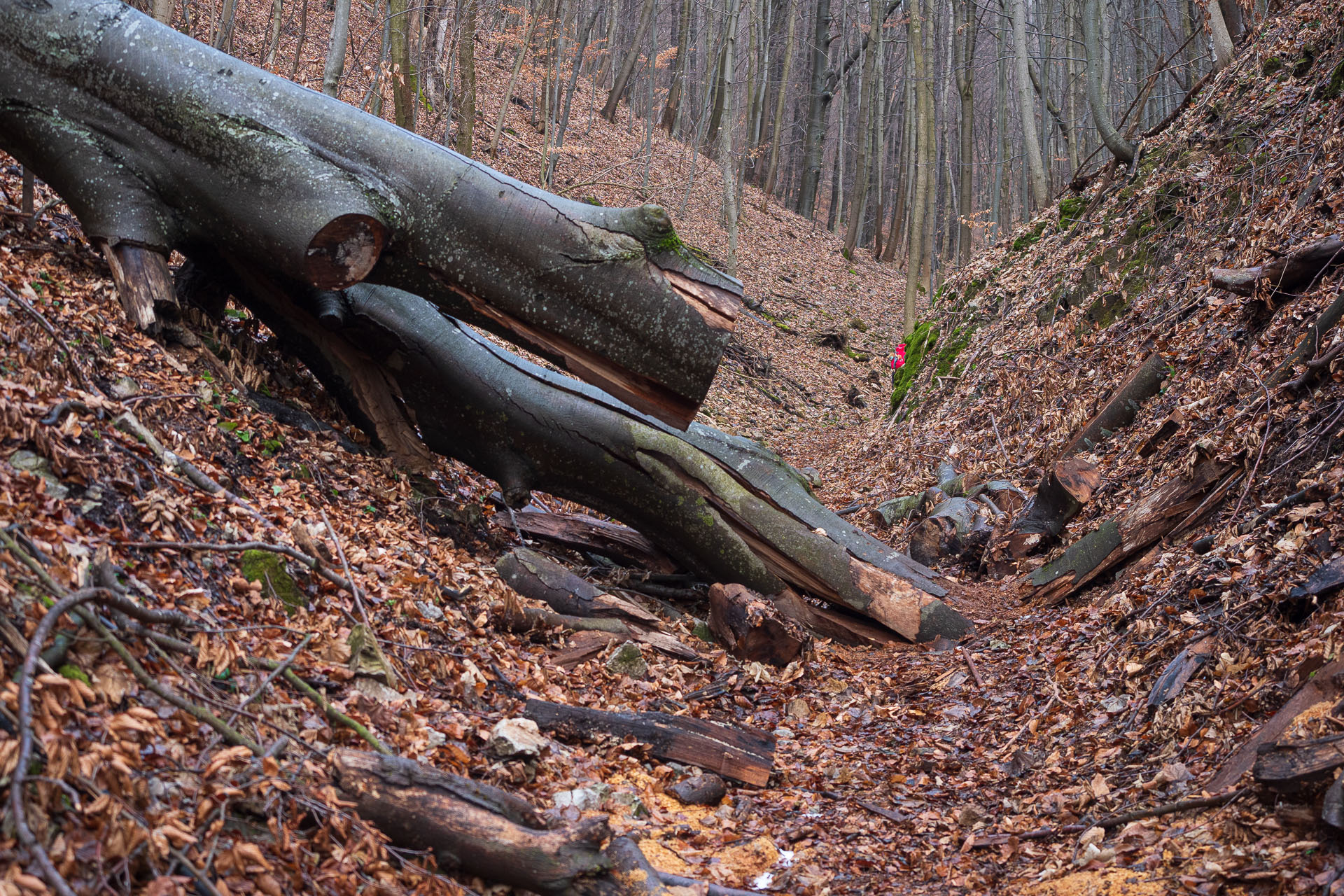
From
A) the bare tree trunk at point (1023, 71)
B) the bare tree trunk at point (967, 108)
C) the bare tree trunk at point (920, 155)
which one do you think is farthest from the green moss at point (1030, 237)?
the bare tree trunk at point (967, 108)

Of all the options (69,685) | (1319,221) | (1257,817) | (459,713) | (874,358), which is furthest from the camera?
(874,358)

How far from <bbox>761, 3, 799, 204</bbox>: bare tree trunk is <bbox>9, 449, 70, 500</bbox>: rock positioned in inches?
1030

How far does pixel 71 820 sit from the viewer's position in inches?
75.0

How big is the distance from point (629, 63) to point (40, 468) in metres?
25.0

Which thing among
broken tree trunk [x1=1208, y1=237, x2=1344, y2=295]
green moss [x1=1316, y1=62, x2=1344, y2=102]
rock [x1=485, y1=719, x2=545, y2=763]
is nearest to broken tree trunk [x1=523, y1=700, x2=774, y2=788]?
rock [x1=485, y1=719, x2=545, y2=763]

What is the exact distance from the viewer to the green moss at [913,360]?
1237 centimetres

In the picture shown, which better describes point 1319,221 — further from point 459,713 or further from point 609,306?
point 459,713

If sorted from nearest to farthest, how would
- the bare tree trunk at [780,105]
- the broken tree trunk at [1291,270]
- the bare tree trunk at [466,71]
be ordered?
the broken tree trunk at [1291,270]
the bare tree trunk at [466,71]
the bare tree trunk at [780,105]

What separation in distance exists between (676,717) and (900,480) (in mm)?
5930

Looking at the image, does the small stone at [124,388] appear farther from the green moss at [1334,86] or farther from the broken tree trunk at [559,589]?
the green moss at [1334,86]

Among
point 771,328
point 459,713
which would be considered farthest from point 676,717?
point 771,328

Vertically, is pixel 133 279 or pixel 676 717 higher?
pixel 133 279

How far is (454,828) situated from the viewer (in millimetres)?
2529

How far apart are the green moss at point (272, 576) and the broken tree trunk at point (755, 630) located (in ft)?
8.73
